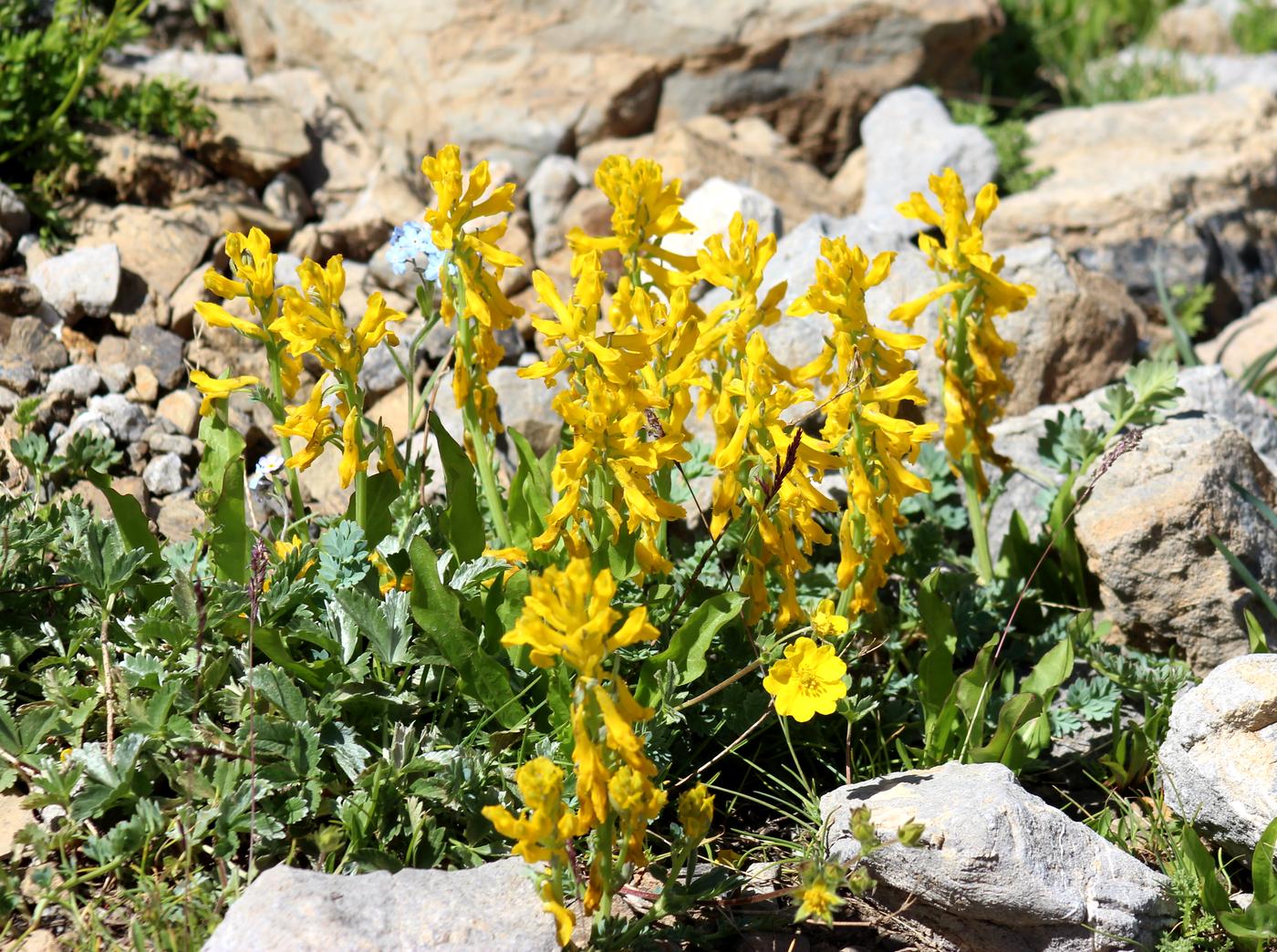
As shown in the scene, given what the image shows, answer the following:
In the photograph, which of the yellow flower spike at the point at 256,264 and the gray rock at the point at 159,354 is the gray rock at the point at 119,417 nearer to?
the gray rock at the point at 159,354

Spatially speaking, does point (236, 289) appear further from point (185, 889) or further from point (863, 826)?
point (863, 826)

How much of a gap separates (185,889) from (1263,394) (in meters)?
5.04

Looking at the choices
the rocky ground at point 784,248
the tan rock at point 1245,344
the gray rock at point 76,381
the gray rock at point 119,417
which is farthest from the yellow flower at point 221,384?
the tan rock at point 1245,344

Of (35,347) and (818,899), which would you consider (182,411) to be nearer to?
(35,347)

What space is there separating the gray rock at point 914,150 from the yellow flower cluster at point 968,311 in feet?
8.12

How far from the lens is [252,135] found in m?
5.66

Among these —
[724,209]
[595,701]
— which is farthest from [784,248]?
[595,701]

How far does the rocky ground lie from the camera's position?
2.86 m

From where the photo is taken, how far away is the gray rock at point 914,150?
19.9 ft

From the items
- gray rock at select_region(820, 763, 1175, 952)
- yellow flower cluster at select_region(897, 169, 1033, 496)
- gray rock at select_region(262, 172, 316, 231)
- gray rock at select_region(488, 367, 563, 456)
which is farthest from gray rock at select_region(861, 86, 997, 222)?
gray rock at select_region(820, 763, 1175, 952)

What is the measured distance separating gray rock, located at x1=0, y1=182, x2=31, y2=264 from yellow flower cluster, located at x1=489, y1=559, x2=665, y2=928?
11.2 feet

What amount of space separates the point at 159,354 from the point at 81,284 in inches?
16.7

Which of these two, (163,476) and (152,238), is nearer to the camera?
(163,476)

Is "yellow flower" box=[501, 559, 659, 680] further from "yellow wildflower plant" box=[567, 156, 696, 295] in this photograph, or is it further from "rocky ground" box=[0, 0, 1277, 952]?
"yellow wildflower plant" box=[567, 156, 696, 295]
